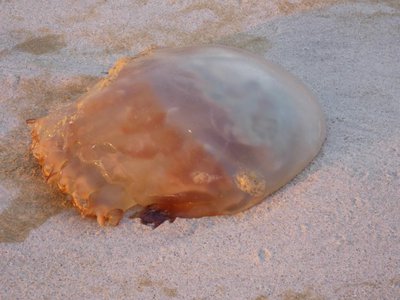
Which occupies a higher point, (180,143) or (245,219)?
(180,143)

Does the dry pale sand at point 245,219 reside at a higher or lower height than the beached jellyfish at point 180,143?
lower

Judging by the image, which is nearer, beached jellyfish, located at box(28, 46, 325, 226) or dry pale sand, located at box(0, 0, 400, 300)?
dry pale sand, located at box(0, 0, 400, 300)

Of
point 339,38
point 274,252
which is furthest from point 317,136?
point 339,38

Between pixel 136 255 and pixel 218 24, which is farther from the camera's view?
pixel 218 24

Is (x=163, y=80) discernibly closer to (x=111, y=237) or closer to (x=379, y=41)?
(x=111, y=237)
